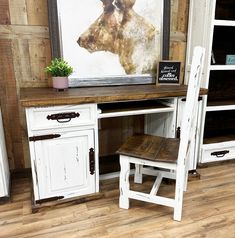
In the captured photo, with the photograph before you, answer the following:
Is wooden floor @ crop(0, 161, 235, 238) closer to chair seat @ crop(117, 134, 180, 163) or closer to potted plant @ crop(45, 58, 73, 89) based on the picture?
→ chair seat @ crop(117, 134, 180, 163)

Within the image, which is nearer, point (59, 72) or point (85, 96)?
point (85, 96)

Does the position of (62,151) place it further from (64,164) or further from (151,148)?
(151,148)

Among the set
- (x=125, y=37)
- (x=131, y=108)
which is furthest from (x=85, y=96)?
(x=125, y=37)

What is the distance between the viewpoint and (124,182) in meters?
1.70

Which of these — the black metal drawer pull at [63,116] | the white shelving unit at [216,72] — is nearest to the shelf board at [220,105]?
the white shelving unit at [216,72]

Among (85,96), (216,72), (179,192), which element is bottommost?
(179,192)

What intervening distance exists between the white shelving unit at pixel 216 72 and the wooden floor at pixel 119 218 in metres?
0.53

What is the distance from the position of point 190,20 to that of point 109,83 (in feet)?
3.38

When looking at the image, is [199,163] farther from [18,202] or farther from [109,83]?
[18,202]

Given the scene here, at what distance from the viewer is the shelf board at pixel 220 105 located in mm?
2254

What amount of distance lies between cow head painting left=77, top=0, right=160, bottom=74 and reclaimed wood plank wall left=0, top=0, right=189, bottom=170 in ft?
1.19

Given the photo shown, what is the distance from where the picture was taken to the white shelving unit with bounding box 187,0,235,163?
6.85 feet

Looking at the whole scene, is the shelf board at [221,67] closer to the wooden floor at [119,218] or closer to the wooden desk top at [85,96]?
the wooden desk top at [85,96]

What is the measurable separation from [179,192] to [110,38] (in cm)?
137
